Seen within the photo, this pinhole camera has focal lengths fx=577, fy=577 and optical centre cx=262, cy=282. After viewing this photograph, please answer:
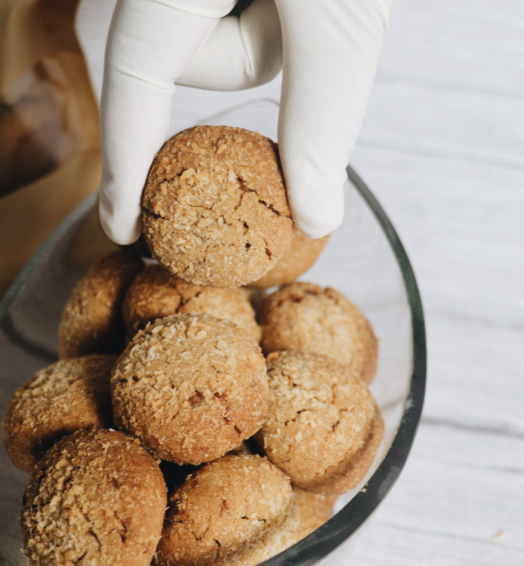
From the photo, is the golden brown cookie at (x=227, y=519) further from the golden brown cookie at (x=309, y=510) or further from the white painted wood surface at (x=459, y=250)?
the white painted wood surface at (x=459, y=250)

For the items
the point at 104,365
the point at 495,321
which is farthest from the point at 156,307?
the point at 495,321

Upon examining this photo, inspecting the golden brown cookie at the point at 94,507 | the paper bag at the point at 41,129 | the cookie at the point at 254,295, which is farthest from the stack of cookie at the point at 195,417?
the paper bag at the point at 41,129

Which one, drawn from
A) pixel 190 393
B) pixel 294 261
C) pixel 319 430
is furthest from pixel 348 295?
pixel 190 393

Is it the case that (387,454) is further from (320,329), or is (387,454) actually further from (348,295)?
(348,295)

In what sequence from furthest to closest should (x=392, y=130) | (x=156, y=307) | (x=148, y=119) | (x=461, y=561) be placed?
1. (x=392, y=130)
2. (x=461, y=561)
3. (x=156, y=307)
4. (x=148, y=119)

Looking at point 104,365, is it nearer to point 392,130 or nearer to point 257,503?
point 257,503

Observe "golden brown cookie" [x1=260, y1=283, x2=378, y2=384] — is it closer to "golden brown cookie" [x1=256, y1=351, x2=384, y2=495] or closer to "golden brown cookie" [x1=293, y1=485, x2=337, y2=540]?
"golden brown cookie" [x1=256, y1=351, x2=384, y2=495]
